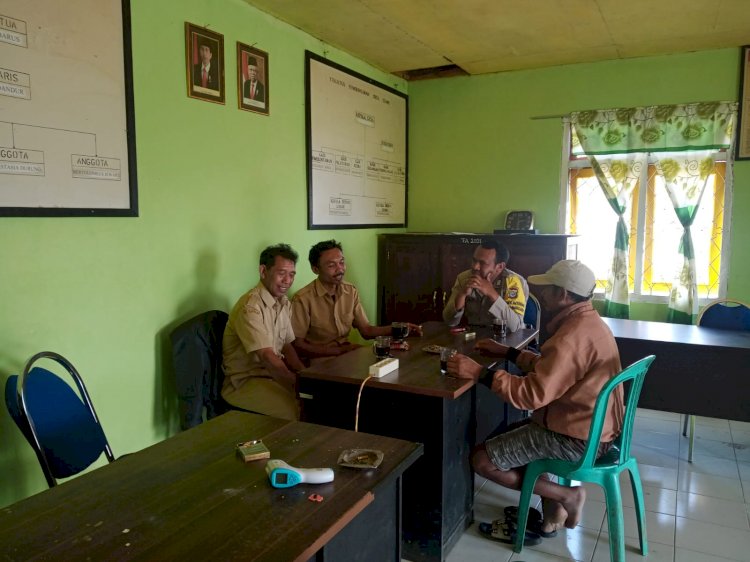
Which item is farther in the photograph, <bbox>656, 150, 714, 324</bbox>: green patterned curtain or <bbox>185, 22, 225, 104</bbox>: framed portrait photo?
<bbox>656, 150, 714, 324</bbox>: green patterned curtain

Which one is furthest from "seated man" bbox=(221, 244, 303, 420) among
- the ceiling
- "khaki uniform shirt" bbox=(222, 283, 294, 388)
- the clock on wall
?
the clock on wall

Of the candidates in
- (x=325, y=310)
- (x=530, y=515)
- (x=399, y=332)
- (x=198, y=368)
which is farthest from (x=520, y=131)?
(x=198, y=368)

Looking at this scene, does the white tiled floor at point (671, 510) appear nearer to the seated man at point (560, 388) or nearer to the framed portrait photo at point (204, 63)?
the seated man at point (560, 388)

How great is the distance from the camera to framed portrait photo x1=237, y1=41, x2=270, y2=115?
Answer: 333cm

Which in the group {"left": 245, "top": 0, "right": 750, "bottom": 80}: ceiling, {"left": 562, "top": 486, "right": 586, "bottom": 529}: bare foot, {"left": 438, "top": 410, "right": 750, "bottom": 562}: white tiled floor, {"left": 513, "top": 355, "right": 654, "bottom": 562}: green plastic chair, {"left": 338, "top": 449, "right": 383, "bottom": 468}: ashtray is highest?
{"left": 245, "top": 0, "right": 750, "bottom": 80}: ceiling

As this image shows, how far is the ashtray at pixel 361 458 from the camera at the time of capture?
150cm

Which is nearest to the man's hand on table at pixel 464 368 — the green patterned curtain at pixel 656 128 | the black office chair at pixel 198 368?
the black office chair at pixel 198 368

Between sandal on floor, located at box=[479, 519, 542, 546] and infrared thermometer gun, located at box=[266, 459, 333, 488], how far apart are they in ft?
4.83

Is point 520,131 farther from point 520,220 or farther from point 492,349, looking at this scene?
point 492,349

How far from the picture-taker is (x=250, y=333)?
2.78 metres

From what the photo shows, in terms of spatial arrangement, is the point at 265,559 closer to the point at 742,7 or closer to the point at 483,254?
the point at 483,254

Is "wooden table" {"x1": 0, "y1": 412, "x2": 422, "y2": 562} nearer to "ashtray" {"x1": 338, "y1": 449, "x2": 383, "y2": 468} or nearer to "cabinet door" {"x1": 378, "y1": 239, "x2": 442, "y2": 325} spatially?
"ashtray" {"x1": 338, "y1": 449, "x2": 383, "y2": 468}

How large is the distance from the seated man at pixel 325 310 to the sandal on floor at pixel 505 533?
112 centimetres

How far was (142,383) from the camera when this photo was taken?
2820 millimetres
